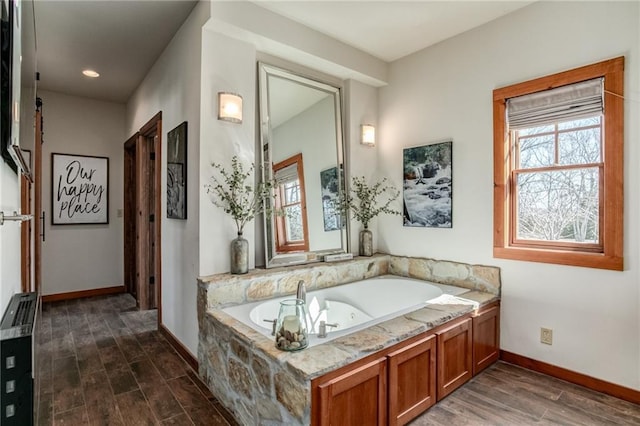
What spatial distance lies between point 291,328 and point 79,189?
4404mm

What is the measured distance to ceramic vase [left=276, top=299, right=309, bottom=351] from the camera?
1.70 meters

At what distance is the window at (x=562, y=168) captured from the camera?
227 cm

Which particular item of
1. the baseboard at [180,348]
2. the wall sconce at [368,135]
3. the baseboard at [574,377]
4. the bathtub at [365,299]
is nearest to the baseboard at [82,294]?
the baseboard at [180,348]

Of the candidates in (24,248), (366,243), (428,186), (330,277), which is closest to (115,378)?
(24,248)

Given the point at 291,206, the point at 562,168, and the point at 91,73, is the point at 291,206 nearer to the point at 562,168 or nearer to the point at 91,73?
the point at 562,168

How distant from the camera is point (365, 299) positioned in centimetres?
319

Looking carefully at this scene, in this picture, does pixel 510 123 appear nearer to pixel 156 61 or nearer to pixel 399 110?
pixel 399 110

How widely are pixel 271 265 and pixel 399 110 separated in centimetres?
209

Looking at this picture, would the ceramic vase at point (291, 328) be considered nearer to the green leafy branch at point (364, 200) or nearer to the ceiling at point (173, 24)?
the green leafy branch at point (364, 200)

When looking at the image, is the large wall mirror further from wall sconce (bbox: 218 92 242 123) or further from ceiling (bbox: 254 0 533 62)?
ceiling (bbox: 254 0 533 62)

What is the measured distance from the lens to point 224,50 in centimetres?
260

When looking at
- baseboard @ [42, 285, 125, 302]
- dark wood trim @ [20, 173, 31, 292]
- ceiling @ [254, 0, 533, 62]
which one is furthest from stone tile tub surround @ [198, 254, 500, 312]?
baseboard @ [42, 285, 125, 302]

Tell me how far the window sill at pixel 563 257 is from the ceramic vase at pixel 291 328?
191 centimetres

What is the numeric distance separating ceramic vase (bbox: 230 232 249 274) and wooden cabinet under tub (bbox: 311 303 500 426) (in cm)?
120
